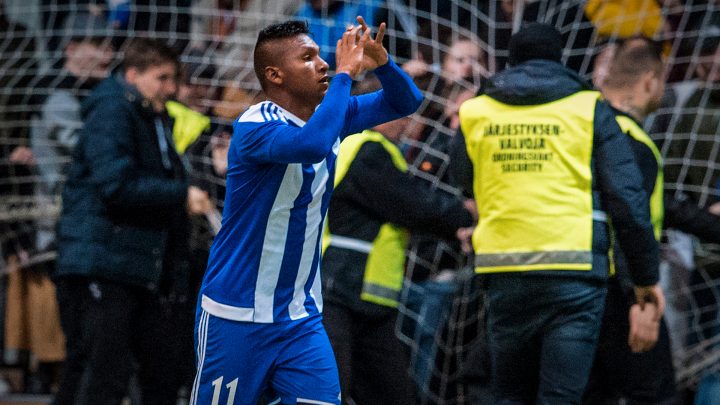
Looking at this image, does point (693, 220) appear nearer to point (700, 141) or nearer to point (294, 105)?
point (700, 141)

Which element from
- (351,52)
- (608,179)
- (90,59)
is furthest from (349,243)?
(90,59)

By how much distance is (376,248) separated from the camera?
17.0 feet

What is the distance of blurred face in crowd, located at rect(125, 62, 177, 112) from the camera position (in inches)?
224

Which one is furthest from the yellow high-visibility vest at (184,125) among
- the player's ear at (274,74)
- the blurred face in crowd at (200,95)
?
the player's ear at (274,74)

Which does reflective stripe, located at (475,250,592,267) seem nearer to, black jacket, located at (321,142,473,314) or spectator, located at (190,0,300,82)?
black jacket, located at (321,142,473,314)

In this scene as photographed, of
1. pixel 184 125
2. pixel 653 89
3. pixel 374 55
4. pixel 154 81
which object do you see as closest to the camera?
pixel 374 55

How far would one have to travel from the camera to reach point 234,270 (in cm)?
379

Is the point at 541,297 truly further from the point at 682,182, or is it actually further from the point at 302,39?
the point at 682,182

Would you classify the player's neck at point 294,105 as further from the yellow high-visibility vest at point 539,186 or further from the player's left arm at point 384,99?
the yellow high-visibility vest at point 539,186

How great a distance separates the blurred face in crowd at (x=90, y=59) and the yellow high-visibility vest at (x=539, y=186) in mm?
3257

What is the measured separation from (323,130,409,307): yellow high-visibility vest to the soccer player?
4.11 ft

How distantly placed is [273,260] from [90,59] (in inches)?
152

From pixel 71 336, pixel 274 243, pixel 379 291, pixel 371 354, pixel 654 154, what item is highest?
pixel 654 154

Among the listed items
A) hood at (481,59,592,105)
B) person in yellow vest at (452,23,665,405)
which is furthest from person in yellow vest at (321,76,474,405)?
hood at (481,59,592,105)
